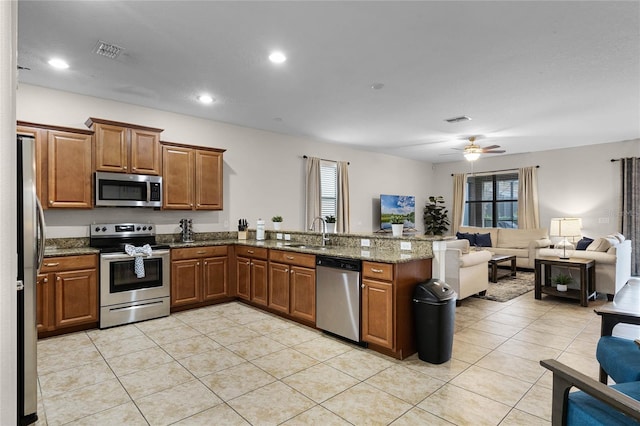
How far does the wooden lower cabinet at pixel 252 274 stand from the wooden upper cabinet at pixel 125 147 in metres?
1.67

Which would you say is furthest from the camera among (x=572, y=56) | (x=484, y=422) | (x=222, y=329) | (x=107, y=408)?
(x=222, y=329)

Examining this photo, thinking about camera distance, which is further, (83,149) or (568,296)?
(568,296)

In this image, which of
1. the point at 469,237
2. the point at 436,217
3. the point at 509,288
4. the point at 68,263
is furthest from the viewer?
the point at 436,217

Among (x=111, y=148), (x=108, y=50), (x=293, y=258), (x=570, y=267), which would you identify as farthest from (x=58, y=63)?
(x=570, y=267)

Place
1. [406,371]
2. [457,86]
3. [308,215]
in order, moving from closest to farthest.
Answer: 1. [406,371]
2. [457,86]
3. [308,215]

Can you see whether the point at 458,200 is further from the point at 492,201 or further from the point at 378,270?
the point at 378,270

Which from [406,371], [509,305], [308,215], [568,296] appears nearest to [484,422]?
[406,371]

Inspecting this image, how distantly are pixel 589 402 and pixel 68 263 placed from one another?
4.55m

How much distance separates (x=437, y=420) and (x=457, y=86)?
3.69 m

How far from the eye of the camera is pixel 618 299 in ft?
16.9

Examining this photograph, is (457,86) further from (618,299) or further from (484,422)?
(618,299)

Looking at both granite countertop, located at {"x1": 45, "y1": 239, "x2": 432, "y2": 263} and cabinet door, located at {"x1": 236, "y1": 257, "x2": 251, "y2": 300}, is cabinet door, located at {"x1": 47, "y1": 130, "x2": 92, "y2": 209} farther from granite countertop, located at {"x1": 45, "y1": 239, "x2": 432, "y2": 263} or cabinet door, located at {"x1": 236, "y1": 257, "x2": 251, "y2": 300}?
cabinet door, located at {"x1": 236, "y1": 257, "x2": 251, "y2": 300}

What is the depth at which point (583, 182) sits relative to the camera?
26.2 ft

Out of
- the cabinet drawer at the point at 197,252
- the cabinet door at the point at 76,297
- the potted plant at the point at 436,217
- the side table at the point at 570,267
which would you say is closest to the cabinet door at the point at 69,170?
the cabinet door at the point at 76,297
